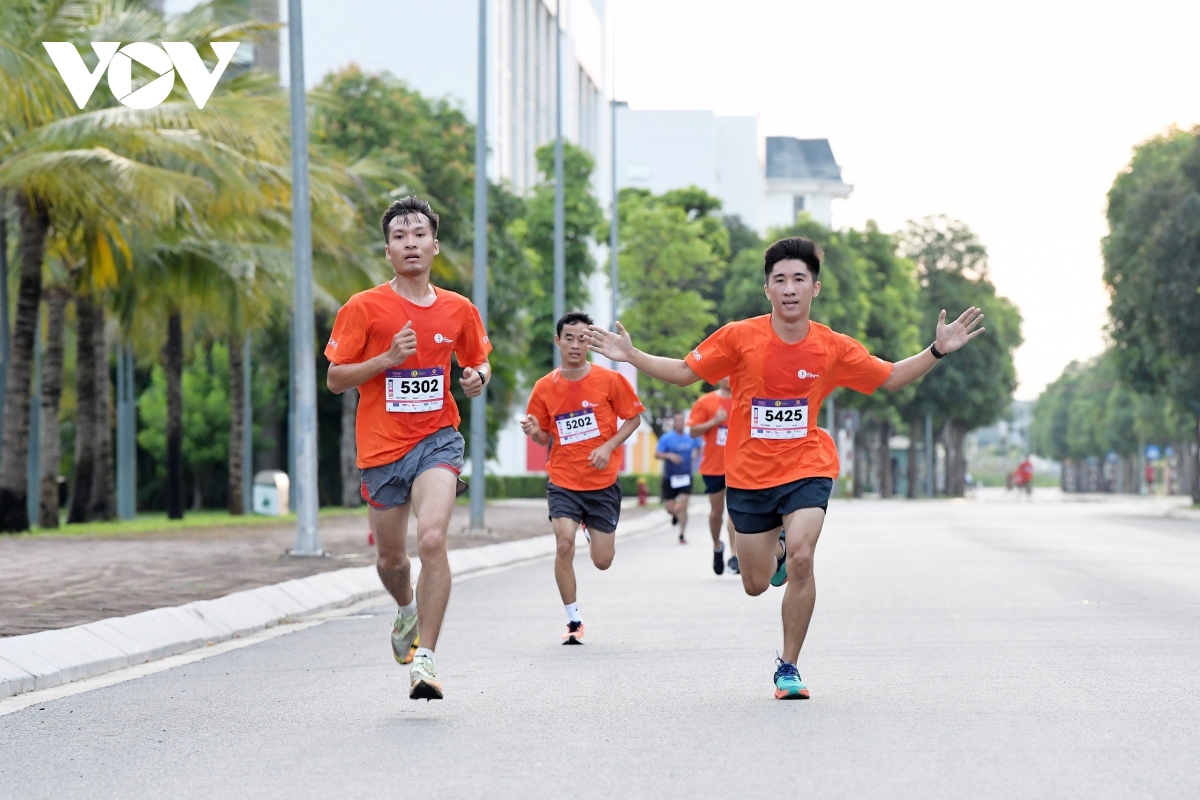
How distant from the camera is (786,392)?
8.85 meters

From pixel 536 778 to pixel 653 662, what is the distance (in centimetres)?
390

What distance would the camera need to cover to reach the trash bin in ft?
134

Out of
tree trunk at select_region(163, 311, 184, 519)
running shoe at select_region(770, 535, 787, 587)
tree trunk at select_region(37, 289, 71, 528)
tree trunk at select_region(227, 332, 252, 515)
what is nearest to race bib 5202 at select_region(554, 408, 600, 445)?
running shoe at select_region(770, 535, 787, 587)

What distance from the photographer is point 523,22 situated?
215ft

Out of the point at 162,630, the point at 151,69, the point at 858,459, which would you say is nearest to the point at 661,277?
the point at 858,459

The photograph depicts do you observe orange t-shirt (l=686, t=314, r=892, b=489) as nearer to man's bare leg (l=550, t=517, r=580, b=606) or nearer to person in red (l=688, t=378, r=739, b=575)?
man's bare leg (l=550, t=517, r=580, b=606)

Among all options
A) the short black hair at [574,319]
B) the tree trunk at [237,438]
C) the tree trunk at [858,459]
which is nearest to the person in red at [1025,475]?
the tree trunk at [858,459]

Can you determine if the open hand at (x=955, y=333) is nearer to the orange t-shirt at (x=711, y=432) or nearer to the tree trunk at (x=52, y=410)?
the orange t-shirt at (x=711, y=432)

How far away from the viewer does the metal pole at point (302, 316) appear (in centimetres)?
2022

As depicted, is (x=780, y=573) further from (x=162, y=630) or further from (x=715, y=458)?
(x=715, y=458)

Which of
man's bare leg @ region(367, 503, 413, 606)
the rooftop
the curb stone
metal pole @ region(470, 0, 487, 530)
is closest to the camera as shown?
man's bare leg @ region(367, 503, 413, 606)

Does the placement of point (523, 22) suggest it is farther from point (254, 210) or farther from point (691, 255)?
point (254, 210)

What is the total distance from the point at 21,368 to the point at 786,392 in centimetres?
1992

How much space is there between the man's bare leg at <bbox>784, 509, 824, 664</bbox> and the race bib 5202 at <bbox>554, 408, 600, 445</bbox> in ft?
11.6
